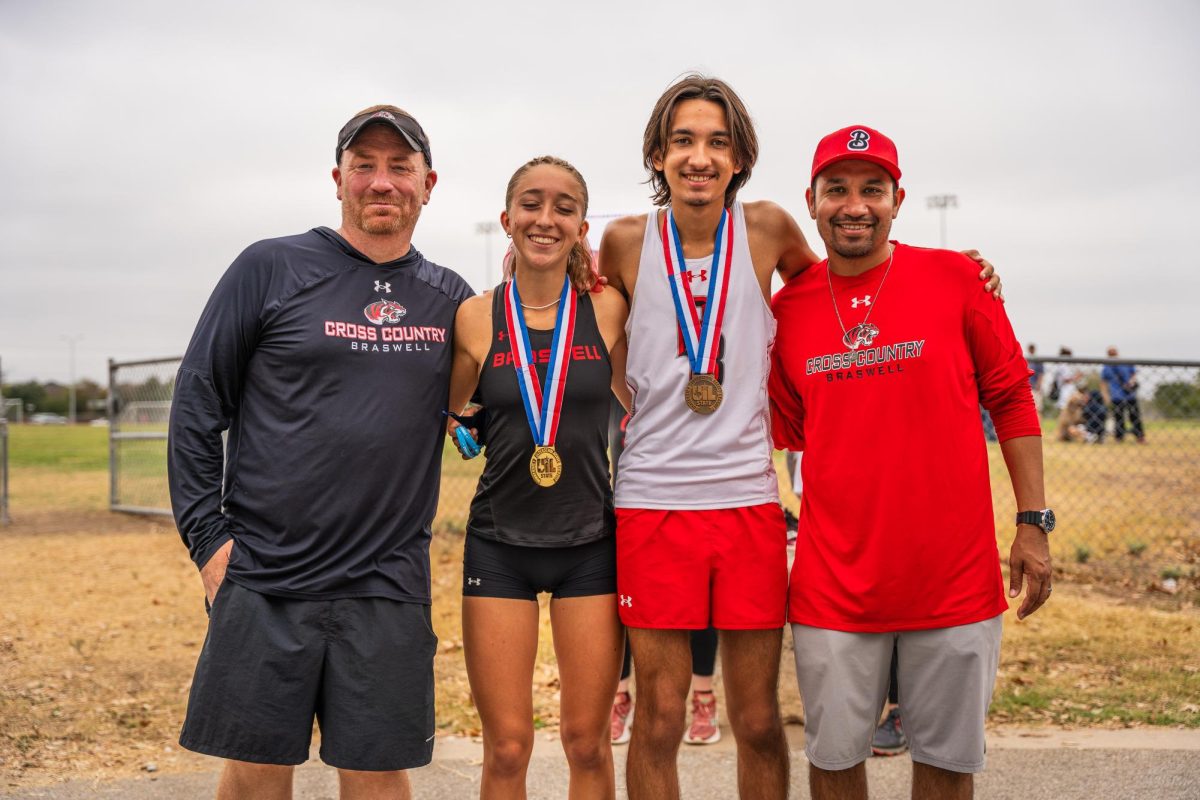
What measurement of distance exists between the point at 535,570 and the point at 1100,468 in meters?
9.69

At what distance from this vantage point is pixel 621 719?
5.18m

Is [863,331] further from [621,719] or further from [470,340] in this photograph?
[621,719]

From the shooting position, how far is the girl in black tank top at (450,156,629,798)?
Result: 3283mm

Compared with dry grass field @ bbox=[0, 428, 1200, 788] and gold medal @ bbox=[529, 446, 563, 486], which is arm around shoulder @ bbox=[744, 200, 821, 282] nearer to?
gold medal @ bbox=[529, 446, 563, 486]

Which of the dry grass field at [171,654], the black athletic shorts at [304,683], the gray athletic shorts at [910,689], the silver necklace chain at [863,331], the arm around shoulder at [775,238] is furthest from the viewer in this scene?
the dry grass field at [171,654]

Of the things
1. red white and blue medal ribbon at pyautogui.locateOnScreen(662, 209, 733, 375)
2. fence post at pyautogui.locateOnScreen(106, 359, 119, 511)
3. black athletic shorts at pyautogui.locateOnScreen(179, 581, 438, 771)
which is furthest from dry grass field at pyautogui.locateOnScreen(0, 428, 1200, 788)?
red white and blue medal ribbon at pyautogui.locateOnScreen(662, 209, 733, 375)

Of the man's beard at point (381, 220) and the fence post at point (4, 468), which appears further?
the fence post at point (4, 468)

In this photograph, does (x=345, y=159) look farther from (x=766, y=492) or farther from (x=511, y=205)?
(x=766, y=492)

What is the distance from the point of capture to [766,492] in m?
3.35

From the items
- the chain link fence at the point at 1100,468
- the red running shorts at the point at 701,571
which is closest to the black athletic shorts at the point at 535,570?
the red running shorts at the point at 701,571

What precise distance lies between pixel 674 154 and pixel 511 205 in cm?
63

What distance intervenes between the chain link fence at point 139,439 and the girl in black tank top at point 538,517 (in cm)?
990

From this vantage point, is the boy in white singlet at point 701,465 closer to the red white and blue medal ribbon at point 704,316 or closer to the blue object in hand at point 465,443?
the red white and blue medal ribbon at point 704,316

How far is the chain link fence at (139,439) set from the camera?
12.3 meters
